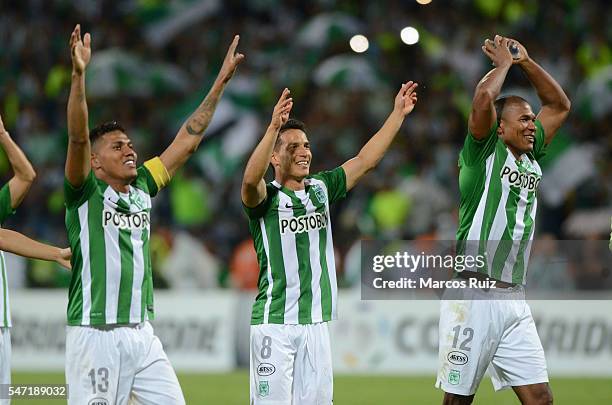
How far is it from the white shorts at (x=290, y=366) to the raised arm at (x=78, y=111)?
6.08 ft

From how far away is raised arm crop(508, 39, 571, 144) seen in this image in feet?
29.5

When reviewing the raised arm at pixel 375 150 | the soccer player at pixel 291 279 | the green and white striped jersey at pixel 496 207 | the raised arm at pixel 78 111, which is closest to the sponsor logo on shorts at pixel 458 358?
the green and white striped jersey at pixel 496 207

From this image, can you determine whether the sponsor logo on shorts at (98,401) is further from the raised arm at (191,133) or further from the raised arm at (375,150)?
the raised arm at (375,150)

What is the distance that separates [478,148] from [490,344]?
1.44 meters

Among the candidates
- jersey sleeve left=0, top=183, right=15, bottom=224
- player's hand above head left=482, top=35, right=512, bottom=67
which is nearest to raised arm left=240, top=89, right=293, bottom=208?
player's hand above head left=482, top=35, right=512, bottom=67

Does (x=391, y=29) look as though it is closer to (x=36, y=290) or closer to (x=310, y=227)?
(x=36, y=290)

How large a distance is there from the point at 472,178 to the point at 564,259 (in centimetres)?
701

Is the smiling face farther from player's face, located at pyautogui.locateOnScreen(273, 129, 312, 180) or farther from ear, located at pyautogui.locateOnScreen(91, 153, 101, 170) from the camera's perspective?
ear, located at pyautogui.locateOnScreen(91, 153, 101, 170)

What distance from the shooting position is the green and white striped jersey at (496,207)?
8469mm

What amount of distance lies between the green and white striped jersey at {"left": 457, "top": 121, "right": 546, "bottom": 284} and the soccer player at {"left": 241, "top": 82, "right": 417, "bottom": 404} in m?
1.07

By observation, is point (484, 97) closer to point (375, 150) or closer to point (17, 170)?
point (375, 150)

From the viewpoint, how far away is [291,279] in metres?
8.20

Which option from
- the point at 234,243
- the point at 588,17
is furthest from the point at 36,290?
the point at 588,17

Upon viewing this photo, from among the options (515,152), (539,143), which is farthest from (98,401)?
(539,143)
